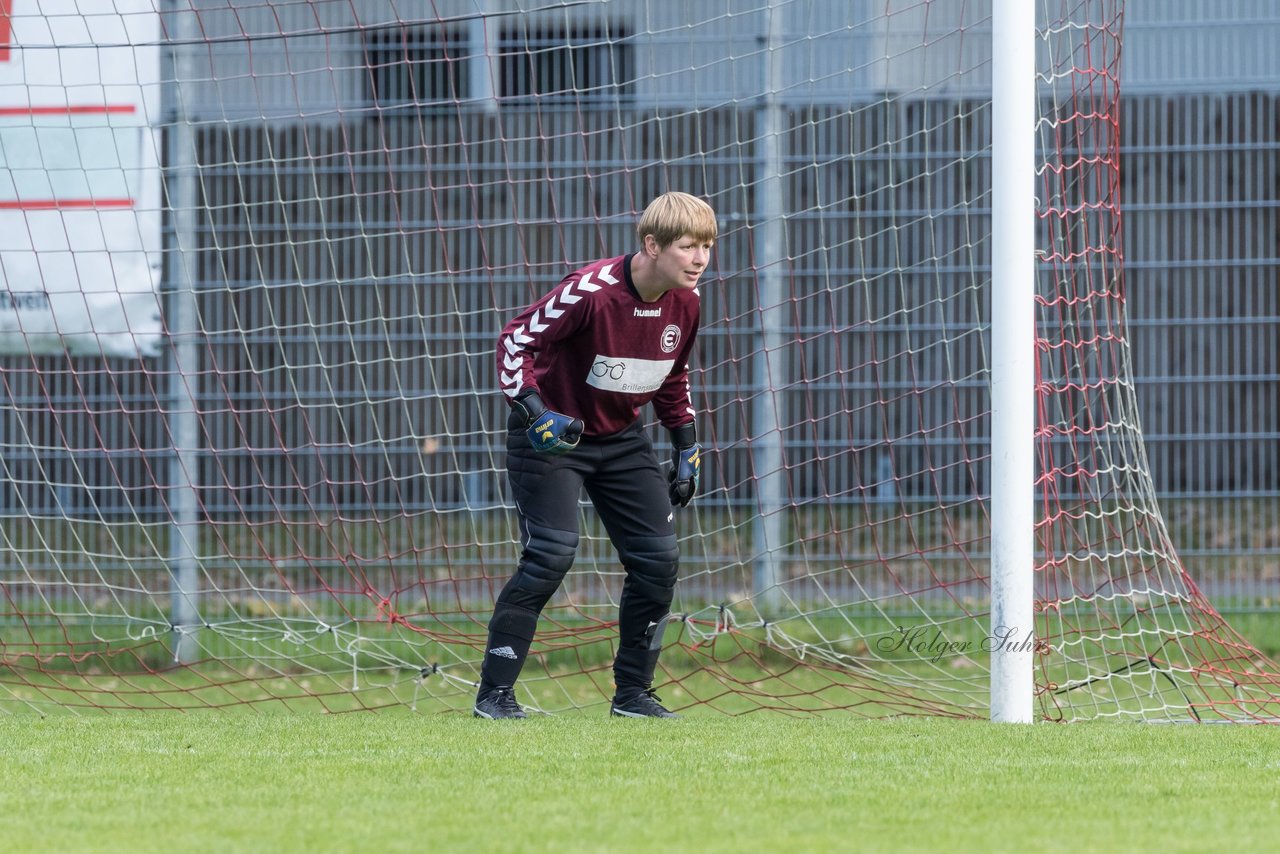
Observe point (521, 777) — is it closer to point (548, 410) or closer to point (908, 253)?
point (548, 410)

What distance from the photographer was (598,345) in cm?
435

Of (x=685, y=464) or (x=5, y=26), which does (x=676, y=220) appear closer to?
(x=685, y=464)

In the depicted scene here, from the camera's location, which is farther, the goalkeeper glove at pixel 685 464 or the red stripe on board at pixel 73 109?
the red stripe on board at pixel 73 109

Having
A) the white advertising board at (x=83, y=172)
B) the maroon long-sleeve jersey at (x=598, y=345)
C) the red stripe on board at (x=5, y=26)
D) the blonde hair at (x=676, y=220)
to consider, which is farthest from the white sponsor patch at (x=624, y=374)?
the red stripe on board at (x=5, y=26)

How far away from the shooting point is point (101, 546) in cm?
691

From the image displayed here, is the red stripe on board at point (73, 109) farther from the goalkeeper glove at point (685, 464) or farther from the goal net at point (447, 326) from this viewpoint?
the goalkeeper glove at point (685, 464)

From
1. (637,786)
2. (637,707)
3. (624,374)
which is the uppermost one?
(624,374)

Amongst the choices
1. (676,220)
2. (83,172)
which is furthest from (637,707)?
(83,172)

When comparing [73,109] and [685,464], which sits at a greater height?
[73,109]

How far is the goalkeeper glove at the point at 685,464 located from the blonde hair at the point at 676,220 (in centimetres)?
64

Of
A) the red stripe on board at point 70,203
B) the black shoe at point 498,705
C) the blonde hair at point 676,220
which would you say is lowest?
the black shoe at point 498,705

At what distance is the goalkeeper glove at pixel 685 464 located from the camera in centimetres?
462

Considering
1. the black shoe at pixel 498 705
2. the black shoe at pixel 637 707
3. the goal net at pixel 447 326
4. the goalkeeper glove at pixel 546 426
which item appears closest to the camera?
the goalkeeper glove at pixel 546 426

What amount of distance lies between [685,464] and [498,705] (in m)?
0.90
